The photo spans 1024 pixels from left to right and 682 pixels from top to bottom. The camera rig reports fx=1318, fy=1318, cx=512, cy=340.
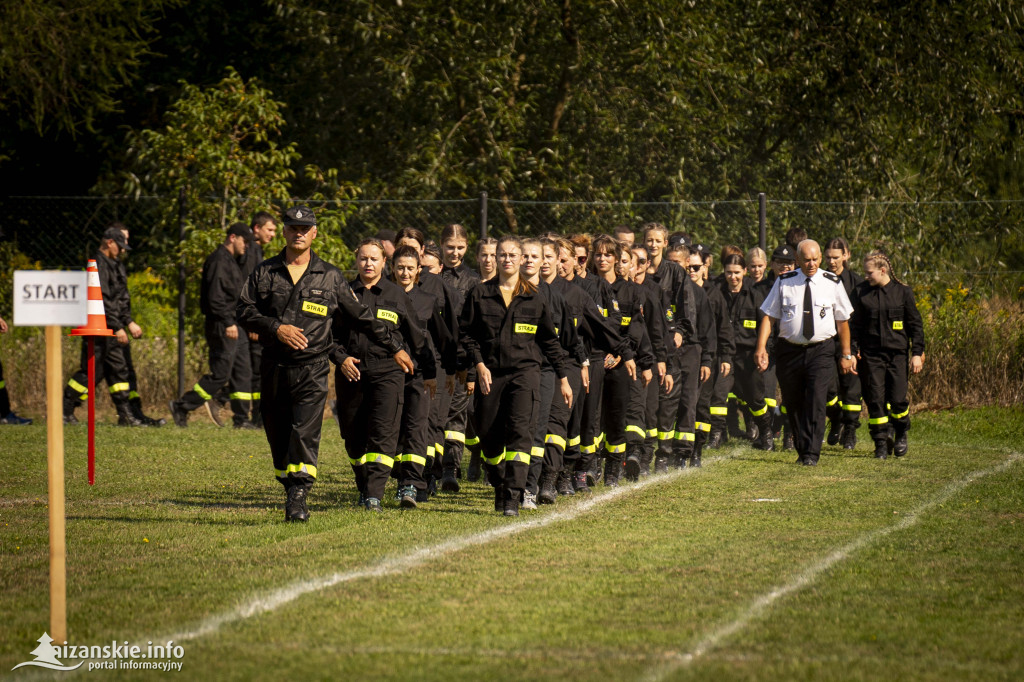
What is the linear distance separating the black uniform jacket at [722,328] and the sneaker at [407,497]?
16.1ft

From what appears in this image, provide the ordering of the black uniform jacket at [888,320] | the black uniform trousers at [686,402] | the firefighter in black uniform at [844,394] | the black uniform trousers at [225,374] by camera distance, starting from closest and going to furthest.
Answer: the black uniform trousers at [686,402] → the black uniform jacket at [888,320] → the firefighter in black uniform at [844,394] → the black uniform trousers at [225,374]

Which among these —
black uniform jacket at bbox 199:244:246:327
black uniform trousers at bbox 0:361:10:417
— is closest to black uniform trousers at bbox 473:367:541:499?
black uniform jacket at bbox 199:244:246:327

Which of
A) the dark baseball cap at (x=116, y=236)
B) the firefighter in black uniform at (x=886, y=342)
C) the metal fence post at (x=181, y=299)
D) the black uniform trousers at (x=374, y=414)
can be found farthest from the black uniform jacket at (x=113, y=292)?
the firefighter in black uniform at (x=886, y=342)

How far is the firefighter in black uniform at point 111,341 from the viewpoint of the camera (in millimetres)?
14977

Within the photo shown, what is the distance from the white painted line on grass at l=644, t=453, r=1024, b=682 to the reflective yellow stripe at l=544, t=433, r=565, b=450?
244cm

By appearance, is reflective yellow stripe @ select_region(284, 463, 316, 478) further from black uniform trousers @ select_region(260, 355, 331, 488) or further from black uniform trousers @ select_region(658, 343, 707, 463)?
black uniform trousers @ select_region(658, 343, 707, 463)

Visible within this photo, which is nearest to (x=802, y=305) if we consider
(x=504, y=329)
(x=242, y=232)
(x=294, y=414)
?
(x=504, y=329)

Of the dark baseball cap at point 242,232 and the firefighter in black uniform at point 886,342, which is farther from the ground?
the dark baseball cap at point 242,232

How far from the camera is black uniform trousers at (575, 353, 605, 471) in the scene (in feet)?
35.5

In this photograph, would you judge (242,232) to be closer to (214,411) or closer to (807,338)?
(214,411)

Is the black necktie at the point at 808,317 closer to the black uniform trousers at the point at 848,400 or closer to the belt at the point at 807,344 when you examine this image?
the belt at the point at 807,344

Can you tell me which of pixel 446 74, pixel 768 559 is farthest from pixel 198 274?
pixel 768 559

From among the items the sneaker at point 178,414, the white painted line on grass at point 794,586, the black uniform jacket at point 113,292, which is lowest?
the white painted line on grass at point 794,586

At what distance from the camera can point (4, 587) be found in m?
6.92
